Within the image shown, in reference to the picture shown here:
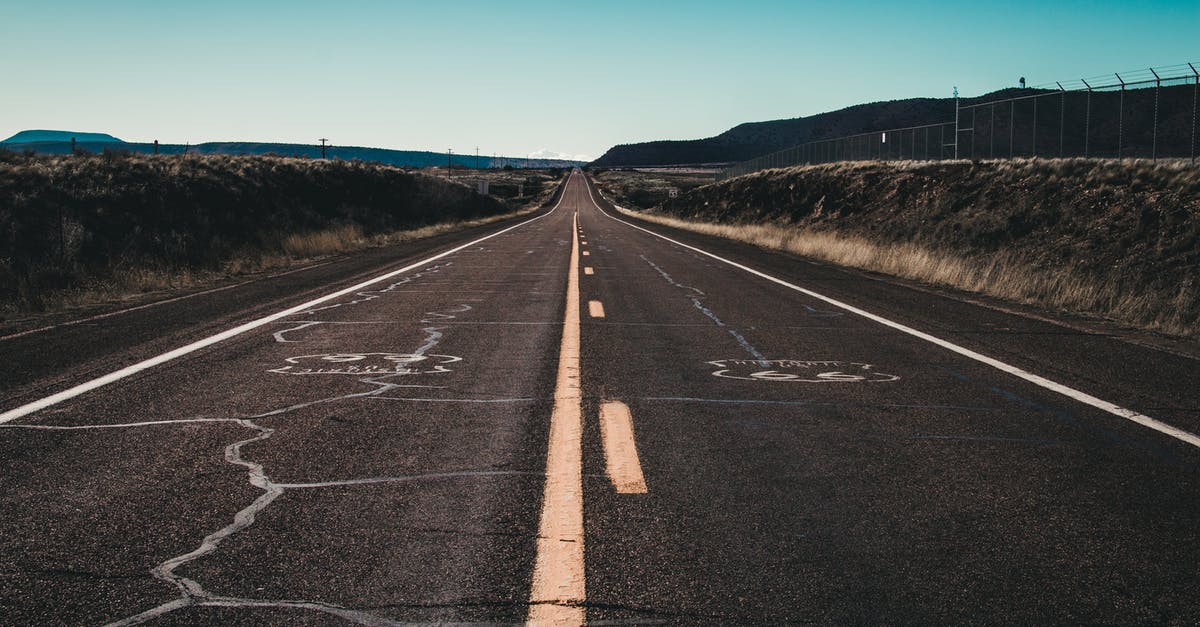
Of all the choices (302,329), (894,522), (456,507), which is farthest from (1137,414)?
(302,329)

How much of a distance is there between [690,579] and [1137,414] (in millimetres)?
4329

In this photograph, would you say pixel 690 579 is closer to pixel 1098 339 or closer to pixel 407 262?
pixel 1098 339

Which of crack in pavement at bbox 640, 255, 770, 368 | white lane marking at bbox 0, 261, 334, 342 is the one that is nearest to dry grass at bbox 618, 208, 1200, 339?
crack in pavement at bbox 640, 255, 770, 368

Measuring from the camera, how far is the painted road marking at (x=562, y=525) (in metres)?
2.96

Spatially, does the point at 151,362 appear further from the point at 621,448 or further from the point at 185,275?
the point at 185,275

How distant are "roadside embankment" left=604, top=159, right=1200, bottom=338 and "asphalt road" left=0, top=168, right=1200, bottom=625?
17.9 ft

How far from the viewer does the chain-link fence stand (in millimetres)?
27844

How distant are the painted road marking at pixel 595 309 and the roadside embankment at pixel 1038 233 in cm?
678

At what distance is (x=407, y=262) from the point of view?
792 inches

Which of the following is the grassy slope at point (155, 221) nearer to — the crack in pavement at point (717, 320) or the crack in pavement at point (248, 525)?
the crack in pavement at point (248, 525)

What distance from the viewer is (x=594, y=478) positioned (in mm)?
4387

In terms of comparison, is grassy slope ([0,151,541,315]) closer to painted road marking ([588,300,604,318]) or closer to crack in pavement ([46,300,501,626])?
painted road marking ([588,300,604,318])

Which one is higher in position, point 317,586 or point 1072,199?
point 1072,199

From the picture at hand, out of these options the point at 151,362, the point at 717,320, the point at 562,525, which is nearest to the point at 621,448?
the point at 562,525
